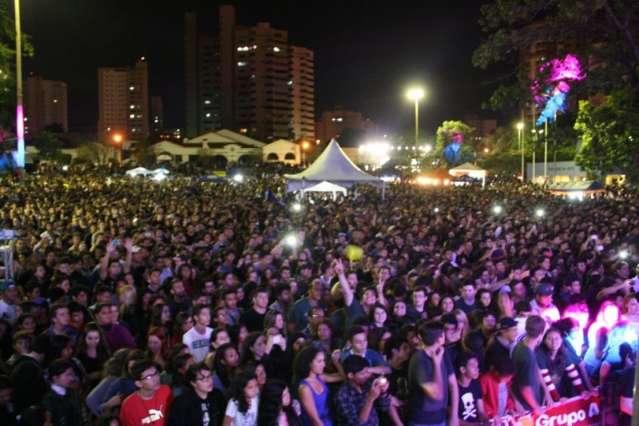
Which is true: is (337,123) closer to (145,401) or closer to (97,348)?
(97,348)

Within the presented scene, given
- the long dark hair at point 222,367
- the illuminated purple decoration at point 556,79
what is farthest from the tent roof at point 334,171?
the long dark hair at point 222,367

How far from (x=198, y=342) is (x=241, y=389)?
171 centimetres

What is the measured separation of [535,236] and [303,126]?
5392 inches

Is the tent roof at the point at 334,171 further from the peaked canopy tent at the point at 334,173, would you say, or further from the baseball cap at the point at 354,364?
the baseball cap at the point at 354,364

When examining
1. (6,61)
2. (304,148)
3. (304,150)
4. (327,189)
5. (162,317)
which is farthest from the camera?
(304,150)

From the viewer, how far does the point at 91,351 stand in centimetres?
531

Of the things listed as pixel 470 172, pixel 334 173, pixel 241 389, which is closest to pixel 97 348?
pixel 241 389

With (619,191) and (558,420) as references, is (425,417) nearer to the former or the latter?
(558,420)

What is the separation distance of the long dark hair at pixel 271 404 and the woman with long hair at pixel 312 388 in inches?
5.3

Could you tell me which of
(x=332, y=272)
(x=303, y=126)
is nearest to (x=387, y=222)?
(x=332, y=272)

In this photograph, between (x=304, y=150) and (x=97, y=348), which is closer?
(x=97, y=348)

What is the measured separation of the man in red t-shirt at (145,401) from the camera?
4.00 metres

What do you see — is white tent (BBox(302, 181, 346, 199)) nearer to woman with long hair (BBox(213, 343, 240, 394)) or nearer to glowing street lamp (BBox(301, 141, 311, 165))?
woman with long hair (BBox(213, 343, 240, 394))

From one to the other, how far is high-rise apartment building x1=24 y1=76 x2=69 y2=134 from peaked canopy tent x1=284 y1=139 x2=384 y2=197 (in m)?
145
